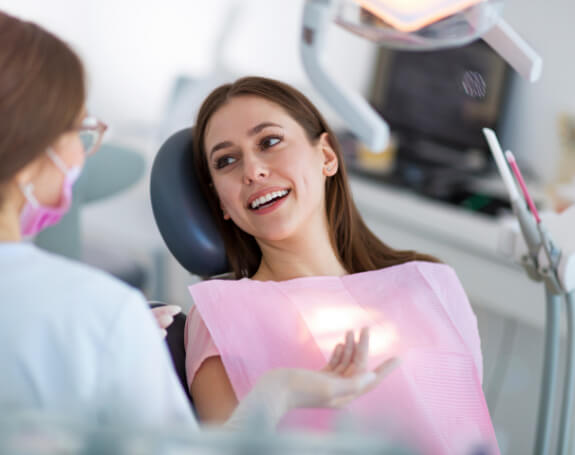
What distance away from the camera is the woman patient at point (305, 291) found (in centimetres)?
110

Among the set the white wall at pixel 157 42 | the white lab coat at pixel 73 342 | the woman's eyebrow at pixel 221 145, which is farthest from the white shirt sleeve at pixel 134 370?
the white wall at pixel 157 42

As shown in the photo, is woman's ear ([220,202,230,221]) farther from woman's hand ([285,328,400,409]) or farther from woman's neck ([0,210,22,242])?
woman's neck ([0,210,22,242])

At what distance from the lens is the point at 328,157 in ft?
4.61

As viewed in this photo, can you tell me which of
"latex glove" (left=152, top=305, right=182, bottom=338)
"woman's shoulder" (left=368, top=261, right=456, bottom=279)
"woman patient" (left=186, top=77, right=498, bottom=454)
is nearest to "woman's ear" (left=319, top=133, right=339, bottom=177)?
"woman patient" (left=186, top=77, right=498, bottom=454)

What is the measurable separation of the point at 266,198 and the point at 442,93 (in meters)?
1.74

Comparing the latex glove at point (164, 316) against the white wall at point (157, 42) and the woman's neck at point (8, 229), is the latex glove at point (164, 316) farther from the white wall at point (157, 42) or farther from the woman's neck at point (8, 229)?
the white wall at point (157, 42)

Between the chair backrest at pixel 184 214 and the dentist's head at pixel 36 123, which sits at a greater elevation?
the dentist's head at pixel 36 123

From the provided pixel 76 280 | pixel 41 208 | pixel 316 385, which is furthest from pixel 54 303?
pixel 316 385

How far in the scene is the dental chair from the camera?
1260mm

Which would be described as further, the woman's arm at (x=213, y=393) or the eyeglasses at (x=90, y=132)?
the woman's arm at (x=213, y=393)

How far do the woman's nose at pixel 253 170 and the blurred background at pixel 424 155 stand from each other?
644 mm

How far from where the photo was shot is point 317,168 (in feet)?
4.42

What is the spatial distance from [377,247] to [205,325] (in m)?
0.46

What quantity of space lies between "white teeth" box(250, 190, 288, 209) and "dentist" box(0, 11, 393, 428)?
0.57m
